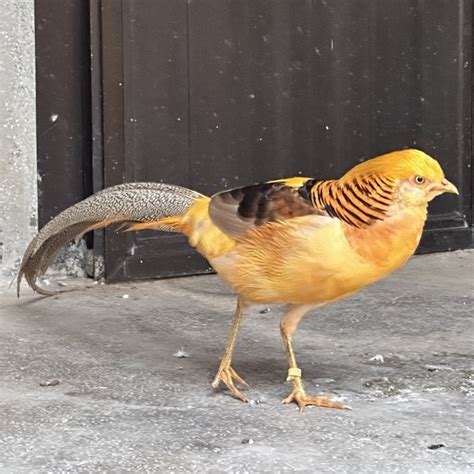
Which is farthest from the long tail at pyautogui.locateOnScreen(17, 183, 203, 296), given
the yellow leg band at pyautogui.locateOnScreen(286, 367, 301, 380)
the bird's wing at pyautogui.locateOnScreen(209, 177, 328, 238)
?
the yellow leg band at pyautogui.locateOnScreen(286, 367, 301, 380)

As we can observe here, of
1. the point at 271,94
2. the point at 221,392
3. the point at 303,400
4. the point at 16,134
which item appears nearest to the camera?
the point at 303,400

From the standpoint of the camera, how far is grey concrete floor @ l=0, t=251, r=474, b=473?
3166 mm

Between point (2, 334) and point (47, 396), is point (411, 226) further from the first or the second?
point (2, 334)

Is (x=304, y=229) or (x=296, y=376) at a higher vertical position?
(x=304, y=229)

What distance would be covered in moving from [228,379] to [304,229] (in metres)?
0.61

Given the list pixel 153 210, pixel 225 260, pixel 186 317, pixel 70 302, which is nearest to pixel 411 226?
pixel 225 260

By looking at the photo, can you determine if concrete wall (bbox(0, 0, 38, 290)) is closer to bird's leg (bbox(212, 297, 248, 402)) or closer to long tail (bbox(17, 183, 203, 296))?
long tail (bbox(17, 183, 203, 296))

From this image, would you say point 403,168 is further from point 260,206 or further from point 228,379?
point 228,379

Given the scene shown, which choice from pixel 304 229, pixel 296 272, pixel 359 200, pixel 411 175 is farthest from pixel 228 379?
pixel 411 175

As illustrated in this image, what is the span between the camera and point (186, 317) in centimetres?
491

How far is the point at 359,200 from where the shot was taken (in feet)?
11.3

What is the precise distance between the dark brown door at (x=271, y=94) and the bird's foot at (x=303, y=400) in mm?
2101

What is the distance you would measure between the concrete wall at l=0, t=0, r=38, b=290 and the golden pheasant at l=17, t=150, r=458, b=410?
166cm

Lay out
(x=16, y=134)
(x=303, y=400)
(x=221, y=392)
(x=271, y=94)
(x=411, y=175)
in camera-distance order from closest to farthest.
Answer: (x=411, y=175)
(x=303, y=400)
(x=221, y=392)
(x=16, y=134)
(x=271, y=94)
